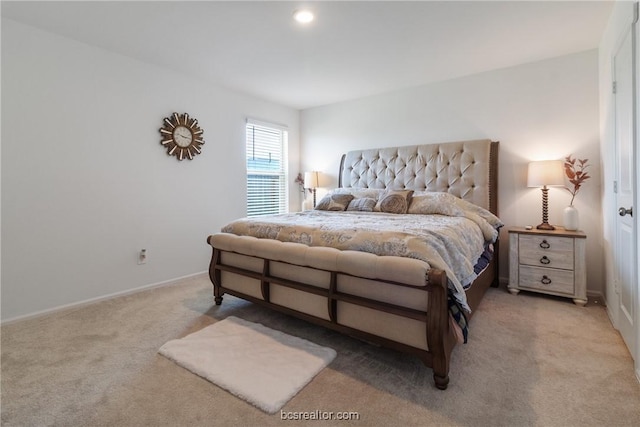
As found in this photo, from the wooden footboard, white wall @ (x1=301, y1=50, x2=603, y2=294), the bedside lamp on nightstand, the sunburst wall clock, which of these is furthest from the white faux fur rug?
white wall @ (x1=301, y1=50, x2=603, y2=294)

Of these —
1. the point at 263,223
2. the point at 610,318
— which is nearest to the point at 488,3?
the point at 263,223

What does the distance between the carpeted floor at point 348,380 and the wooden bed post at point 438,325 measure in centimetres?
11

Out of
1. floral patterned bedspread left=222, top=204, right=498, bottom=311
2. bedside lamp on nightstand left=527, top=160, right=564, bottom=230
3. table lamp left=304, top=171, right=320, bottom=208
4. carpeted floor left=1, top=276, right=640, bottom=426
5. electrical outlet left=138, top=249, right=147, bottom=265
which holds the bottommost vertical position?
carpeted floor left=1, top=276, right=640, bottom=426

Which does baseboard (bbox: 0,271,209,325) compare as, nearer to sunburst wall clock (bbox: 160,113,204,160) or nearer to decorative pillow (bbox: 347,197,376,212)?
sunburst wall clock (bbox: 160,113,204,160)

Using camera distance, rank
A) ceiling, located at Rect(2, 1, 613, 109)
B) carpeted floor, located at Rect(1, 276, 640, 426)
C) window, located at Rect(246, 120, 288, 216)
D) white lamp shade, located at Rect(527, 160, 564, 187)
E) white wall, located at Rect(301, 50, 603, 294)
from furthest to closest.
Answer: window, located at Rect(246, 120, 288, 216), white wall, located at Rect(301, 50, 603, 294), white lamp shade, located at Rect(527, 160, 564, 187), ceiling, located at Rect(2, 1, 613, 109), carpeted floor, located at Rect(1, 276, 640, 426)

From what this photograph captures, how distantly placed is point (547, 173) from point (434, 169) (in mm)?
1130

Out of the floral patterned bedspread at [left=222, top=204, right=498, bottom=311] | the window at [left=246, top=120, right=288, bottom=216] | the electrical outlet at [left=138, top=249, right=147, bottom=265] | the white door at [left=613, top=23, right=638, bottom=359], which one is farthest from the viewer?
the window at [left=246, top=120, right=288, bottom=216]

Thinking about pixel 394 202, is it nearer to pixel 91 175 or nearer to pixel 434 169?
pixel 434 169

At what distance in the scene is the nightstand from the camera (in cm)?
273

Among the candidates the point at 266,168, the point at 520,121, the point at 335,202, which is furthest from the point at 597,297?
the point at 266,168

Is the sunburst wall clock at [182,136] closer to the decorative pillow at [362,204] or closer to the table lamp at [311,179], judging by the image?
the table lamp at [311,179]

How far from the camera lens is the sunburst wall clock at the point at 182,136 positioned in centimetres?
341

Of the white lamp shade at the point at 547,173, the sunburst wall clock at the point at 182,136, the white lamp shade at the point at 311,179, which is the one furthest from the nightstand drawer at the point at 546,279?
the sunburst wall clock at the point at 182,136

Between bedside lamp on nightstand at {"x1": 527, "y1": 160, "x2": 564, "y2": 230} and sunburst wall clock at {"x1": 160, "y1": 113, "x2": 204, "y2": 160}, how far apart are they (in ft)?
12.2
